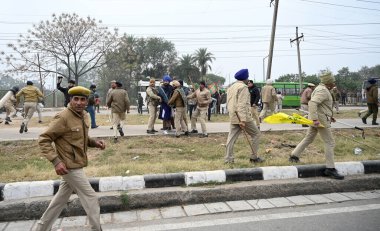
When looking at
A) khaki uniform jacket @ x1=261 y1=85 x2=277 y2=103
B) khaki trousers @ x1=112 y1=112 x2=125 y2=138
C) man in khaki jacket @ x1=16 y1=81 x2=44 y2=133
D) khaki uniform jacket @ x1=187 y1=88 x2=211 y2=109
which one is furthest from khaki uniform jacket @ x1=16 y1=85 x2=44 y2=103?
khaki uniform jacket @ x1=261 y1=85 x2=277 y2=103

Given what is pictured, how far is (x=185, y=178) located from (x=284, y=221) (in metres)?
1.62

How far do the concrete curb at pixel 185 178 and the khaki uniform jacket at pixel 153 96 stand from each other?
4.76 metres

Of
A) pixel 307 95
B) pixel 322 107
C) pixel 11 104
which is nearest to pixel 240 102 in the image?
pixel 322 107

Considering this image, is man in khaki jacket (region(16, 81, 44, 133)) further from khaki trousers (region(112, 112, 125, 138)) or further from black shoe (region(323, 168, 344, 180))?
black shoe (region(323, 168, 344, 180))

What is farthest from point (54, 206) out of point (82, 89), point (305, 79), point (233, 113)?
point (305, 79)

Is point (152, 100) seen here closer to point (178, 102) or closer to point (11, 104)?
point (178, 102)

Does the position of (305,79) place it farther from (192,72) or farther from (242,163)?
(242,163)

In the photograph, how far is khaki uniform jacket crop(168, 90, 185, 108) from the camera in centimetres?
878

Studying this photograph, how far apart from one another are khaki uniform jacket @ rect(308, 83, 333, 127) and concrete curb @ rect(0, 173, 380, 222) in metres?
1.03

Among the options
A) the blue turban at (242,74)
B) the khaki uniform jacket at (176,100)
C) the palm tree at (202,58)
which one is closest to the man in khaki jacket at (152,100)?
the khaki uniform jacket at (176,100)

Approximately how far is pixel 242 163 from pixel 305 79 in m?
46.7

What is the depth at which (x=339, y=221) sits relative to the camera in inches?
150

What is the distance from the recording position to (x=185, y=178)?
4840mm

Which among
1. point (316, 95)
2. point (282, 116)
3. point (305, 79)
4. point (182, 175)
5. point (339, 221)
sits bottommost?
point (339, 221)
